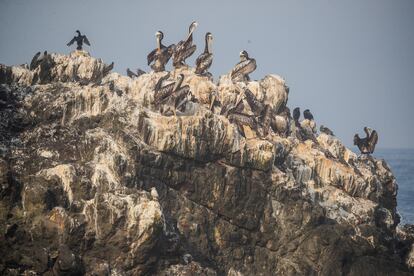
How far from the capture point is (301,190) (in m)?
23.7

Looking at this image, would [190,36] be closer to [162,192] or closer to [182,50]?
[182,50]

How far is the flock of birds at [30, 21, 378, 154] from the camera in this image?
75.8 feet

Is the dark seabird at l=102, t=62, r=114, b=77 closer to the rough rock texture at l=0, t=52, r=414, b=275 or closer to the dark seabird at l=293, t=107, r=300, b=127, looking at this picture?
the rough rock texture at l=0, t=52, r=414, b=275

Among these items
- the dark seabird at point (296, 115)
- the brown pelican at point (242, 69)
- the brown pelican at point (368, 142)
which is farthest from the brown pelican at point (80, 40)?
the brown pelican at point (368, 142)

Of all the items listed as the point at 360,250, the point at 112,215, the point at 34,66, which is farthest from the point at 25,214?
the point at 360,250

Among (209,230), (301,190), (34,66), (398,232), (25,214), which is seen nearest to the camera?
(25,214)

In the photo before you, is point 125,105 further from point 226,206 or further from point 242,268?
point 242,268

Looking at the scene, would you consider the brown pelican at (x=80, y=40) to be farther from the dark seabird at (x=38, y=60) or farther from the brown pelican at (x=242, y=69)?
the brown pelican at (x=242, y=69)

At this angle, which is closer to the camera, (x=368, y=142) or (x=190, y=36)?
(x=190, y=36)

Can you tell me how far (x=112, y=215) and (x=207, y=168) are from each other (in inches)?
197

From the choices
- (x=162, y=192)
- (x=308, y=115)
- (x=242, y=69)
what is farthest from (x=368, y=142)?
(x=162, y=192)

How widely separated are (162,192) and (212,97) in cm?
536

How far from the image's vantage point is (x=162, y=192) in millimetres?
21484

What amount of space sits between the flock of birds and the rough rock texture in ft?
1.54
